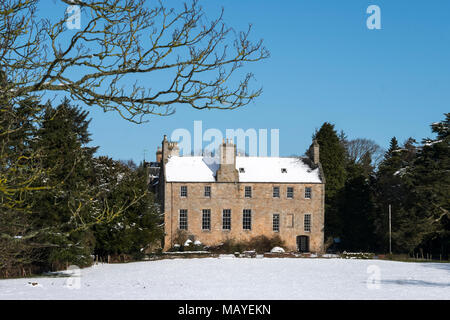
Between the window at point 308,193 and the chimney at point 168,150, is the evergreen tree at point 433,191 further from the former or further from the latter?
the chimney at point 168,150

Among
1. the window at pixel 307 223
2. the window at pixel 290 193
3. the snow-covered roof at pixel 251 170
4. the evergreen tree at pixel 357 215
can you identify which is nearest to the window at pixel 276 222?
the window at pixel 290 193

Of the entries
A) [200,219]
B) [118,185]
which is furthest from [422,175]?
[118,185]

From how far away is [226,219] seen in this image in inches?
2093

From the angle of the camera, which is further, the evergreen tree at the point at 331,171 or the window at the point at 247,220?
the evergreen tree at the point at 331,171

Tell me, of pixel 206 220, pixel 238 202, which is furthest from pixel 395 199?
pixel 206 220

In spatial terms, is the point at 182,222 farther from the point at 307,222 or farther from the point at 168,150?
the point at 307,222

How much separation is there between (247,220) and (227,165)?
5.53m

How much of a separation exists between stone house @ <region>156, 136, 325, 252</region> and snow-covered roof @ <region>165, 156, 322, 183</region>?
94 mm

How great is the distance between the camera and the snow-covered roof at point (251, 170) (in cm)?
5375

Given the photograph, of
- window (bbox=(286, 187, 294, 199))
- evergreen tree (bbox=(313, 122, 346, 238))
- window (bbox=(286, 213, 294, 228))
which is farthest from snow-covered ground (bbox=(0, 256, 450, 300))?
evergreen tree (bbox=(313, 122, 346, 238))

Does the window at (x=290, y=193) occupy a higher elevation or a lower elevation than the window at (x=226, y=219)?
higher

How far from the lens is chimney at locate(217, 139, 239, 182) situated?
5366 centimetres
